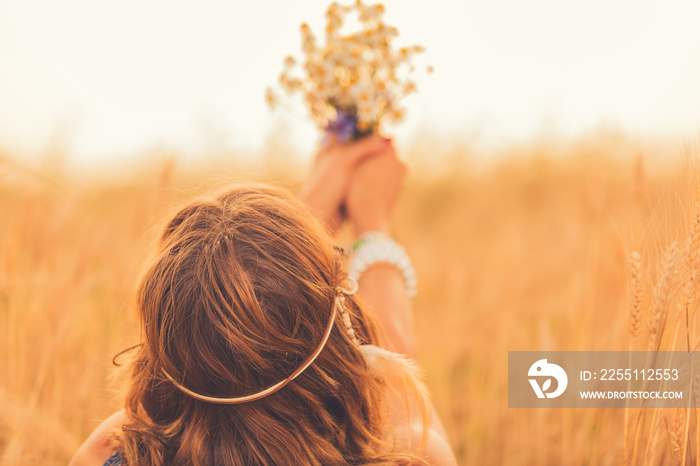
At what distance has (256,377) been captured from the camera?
2.69ft

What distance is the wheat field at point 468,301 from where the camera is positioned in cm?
101

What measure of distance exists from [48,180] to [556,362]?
1.65 meters

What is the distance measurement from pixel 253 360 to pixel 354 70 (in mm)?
990

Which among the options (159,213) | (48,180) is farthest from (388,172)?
(48,180)

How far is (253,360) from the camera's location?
79cm

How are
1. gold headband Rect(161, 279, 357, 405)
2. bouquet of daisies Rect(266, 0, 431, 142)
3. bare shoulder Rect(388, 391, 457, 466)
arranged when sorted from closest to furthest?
1. gold headband Rect(161, 279, 357, 405)
2. bare shoulder Rect(388, 391, 457, 466)
3. bouquet of daisies Rect(266, 0, 431, 142)

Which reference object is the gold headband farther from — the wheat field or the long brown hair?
the wheat field

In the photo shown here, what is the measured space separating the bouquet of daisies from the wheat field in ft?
0.99

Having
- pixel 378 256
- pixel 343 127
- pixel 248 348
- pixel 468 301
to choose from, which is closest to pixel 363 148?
pixel 343 127

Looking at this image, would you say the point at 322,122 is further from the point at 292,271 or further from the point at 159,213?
the point at 292,271

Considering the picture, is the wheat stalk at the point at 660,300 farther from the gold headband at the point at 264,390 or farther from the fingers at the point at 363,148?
the fingers at the point at 363,148

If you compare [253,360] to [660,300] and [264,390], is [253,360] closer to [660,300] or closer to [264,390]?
[264,390]

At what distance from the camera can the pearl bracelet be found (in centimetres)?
149

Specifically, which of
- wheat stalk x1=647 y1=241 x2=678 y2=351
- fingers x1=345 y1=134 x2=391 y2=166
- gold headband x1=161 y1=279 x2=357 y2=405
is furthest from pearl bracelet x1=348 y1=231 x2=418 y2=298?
wheat stalk x1=647 y1=241 x2=678 y2=351
